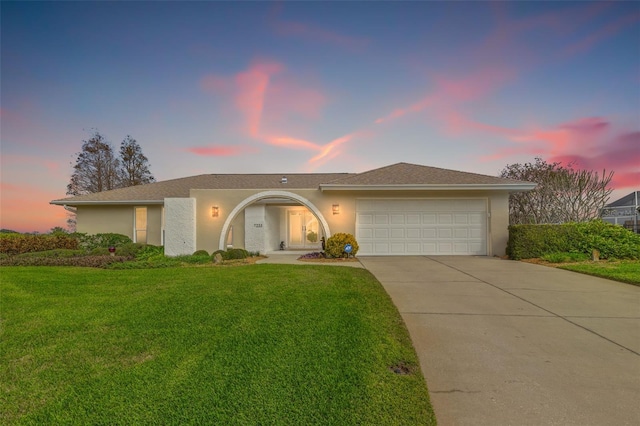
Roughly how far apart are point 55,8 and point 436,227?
1520 cm

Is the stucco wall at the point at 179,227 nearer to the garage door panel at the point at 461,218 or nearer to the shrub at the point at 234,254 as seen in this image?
the shrub at the point at 234,254

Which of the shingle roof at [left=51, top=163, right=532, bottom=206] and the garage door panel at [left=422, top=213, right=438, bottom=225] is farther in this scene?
the garage door panel at [left=422, top=213, right=438, bottom=225]

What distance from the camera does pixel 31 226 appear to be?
58.7 ft

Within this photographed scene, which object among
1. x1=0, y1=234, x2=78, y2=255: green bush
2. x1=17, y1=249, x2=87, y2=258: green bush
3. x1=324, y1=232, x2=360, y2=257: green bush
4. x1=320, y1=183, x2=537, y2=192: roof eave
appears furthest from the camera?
x1=320, y1=183, x2=537, y2=192: roof eave

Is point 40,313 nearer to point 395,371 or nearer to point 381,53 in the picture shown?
point 395,371

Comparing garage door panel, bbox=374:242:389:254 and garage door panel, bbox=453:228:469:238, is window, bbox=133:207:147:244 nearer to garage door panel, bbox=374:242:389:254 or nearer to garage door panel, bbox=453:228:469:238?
garage door panel, bbox=374:242:389:254

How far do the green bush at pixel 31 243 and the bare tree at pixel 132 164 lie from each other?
45.9ft

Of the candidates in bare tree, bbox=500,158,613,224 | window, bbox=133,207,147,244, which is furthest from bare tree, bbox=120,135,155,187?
bare tree, bbox=500,158,613,224

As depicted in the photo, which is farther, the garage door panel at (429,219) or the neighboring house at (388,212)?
the garage door panel at (429,219)

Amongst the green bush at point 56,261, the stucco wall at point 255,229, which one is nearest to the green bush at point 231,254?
the stucco wall at point 255,229

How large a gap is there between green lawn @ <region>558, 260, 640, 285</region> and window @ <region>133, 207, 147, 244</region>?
16.9 m

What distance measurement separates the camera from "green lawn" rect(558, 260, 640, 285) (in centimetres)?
688

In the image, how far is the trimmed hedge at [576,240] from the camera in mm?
9633

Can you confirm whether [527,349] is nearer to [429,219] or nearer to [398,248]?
[398,248]
